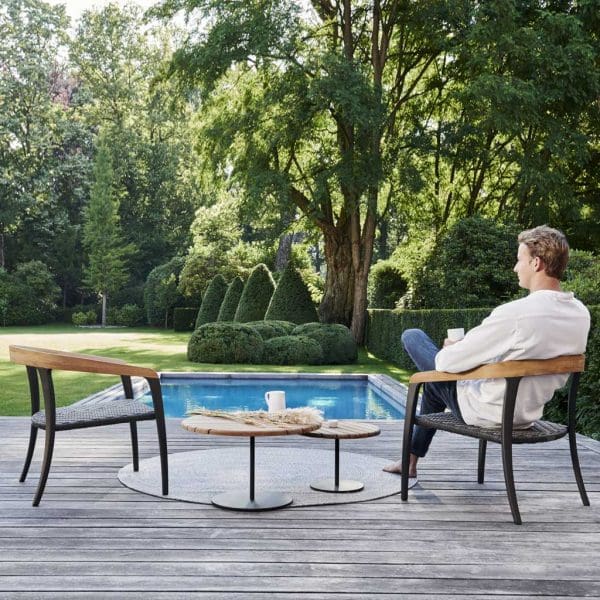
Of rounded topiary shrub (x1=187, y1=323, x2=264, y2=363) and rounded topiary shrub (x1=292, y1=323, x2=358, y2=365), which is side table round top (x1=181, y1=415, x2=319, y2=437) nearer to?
rounded topiary shrub (x1=187, y1=323, x2=264, y2=363)

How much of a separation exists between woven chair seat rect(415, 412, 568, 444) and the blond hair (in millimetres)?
745

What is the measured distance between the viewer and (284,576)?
267cm

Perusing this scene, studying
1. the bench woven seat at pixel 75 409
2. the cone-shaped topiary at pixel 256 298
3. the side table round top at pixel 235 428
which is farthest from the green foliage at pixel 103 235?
the side table round top at pixel 235 428

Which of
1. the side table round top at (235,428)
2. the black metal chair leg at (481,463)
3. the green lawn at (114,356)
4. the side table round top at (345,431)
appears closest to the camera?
the side table round top at (235,428)

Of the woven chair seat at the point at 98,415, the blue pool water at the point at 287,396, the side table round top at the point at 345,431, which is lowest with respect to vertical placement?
the blue pool water at the point at 287,396

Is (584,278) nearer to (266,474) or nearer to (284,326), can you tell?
(266,474)

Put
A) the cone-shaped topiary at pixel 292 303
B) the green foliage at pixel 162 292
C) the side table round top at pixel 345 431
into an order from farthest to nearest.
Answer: the green foliage at pixel 162 292, the cone-shaped topiary at pixel 292 303, the side table round top at pixel 345 431

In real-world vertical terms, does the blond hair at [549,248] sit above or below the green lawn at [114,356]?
above

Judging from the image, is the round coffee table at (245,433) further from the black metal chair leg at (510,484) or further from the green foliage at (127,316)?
the green foliage at (127,316)

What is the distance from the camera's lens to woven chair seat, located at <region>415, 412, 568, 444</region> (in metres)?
3.47

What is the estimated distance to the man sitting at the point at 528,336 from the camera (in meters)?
3.41

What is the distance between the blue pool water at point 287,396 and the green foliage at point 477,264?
11.2ft

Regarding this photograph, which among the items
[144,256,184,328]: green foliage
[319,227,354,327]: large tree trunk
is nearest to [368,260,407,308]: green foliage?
[319,227,354,327]: large tree trunk

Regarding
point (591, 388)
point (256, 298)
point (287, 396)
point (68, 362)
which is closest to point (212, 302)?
point (256, 298)
